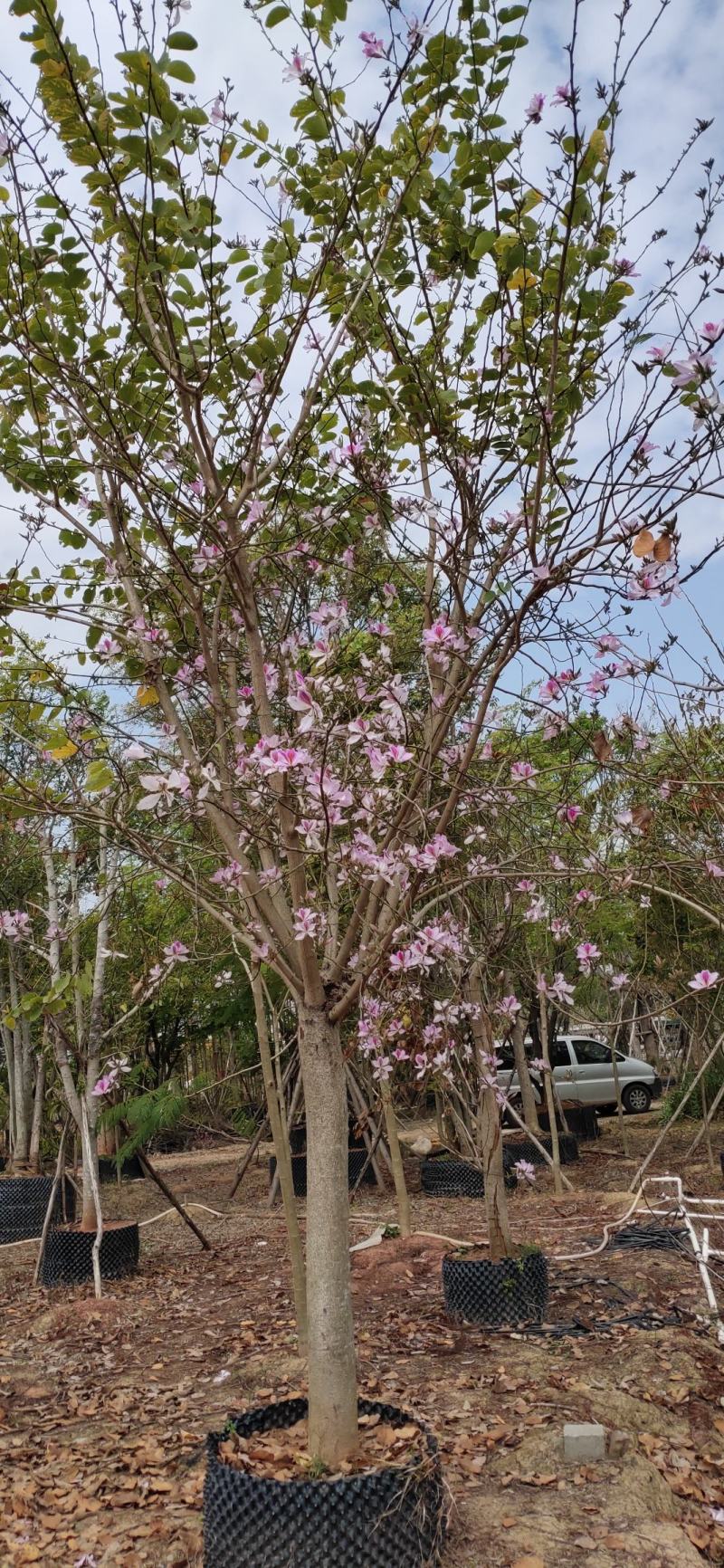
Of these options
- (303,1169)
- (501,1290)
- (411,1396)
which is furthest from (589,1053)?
(411,1396)

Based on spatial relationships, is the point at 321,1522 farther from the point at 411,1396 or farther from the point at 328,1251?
the point at 411,1396

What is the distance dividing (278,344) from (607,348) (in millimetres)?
1109

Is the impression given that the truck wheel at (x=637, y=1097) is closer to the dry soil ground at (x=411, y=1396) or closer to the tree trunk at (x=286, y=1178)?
the dry soil ground at (x=411, y=1396)

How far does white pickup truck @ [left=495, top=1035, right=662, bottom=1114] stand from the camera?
1532 cm

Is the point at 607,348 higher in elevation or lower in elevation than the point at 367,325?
lower

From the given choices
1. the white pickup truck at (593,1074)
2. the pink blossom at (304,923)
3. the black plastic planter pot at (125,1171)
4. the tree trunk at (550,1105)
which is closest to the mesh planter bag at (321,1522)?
the pink blossom at (304,923)

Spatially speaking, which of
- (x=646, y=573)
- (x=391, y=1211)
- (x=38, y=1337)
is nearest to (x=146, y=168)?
(x=646, y=573)

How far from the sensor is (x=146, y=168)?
284 cm

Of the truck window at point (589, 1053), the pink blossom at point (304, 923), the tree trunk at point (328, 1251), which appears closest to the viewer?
the tree trunk at point (328, 1251)

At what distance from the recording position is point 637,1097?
16.2 metres

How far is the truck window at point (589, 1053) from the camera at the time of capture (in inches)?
623

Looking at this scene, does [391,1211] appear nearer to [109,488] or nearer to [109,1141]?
[109,1141]

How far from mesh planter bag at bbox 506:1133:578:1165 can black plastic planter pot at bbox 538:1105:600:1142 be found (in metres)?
1.31

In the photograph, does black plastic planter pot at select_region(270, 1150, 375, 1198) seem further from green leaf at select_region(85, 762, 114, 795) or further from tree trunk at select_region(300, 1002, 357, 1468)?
green leaf at select_region(85, 762, 114, 795)
